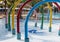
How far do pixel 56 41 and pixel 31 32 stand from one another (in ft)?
7.36

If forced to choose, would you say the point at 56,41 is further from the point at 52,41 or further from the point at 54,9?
the point at 54,9

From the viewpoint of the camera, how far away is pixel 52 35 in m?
9.25

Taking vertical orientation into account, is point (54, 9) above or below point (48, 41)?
above

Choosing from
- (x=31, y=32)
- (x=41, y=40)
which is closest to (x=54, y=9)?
(x=31, y=32)

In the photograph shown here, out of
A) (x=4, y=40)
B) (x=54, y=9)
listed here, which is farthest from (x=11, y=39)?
(x=54, y=9)

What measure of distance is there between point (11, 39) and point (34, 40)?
1105mm

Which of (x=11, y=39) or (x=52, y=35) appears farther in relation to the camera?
(x=52, y=35)

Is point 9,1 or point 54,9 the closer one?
point 9,1

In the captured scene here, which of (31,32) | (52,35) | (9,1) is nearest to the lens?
(52,35)

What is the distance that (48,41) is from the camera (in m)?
7.95

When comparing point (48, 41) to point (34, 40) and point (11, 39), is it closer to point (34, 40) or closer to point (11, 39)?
point (34, 40)

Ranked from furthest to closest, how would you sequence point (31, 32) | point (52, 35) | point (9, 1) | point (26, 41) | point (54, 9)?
point (54, 9) → point (9, 1) → point (31, 32) → point (52, 35) → point (26, 41)

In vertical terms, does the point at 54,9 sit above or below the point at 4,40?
above

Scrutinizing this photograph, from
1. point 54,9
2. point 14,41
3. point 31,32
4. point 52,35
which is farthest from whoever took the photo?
point 54,9
